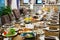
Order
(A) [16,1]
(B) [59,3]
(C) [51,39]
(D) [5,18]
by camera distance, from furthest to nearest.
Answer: (B) [59,3] → (A) [16,1] → (D) [5,18] → (C) [51,39]

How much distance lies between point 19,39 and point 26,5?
20.6 ft

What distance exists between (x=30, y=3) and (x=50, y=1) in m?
1.11

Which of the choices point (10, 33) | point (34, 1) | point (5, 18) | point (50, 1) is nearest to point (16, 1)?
point (34, 1)

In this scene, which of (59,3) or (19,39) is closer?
(19,39)

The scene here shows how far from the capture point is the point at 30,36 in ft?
6.12

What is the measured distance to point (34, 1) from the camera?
8.48 meters

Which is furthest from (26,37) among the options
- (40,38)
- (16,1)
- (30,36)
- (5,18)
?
(16,1)

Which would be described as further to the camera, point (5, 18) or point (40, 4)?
point (40, 4)

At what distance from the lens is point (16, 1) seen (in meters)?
7.68

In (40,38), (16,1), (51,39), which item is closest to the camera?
(51,39)

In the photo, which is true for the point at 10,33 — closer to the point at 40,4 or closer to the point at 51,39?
the point at 51,39

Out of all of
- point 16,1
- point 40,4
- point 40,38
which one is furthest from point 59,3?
point 40,38

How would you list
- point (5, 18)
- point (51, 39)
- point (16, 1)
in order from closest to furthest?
point (51, 39) → point (5, 18) → point (16, 1)

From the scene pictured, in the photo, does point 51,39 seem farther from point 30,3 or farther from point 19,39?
point 30,3
